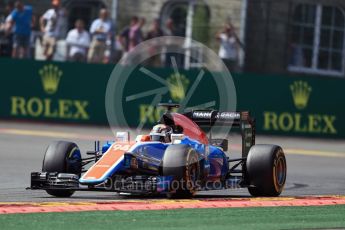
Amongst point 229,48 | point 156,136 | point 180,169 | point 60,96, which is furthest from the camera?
point 60,96

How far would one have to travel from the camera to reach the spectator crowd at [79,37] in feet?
88.1

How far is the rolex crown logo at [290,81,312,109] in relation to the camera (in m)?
26.3

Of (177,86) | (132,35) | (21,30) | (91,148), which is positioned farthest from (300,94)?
(21,30)

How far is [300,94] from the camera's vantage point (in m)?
26.4

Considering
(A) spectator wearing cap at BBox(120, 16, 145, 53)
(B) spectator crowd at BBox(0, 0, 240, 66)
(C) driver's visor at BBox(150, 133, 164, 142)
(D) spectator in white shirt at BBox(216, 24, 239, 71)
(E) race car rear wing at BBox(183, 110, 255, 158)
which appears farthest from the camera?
(A) spectator wearing cap at BBox(120, 16, 145, 53)

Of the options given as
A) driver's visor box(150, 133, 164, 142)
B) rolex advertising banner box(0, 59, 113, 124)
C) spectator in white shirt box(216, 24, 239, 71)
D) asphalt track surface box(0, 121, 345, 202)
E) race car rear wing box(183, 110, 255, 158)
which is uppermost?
spectator in white shirt box(216, 24, 239, 71)

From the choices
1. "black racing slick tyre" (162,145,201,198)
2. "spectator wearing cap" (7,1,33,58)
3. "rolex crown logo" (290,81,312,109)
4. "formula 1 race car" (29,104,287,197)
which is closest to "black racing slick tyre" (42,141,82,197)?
"formula 1 race car" (29,104,287,197)

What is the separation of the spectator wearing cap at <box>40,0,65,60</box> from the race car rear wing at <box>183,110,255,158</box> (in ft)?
42.7

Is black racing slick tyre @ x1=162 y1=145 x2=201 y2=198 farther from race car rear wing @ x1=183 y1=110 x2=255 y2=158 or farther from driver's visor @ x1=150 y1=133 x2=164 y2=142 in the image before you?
race car rear wing @ x1=183 y1=110 x2=255 y2=158

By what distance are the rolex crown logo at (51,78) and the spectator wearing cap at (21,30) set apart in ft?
2.46

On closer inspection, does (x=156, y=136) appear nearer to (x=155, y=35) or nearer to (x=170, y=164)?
(x=170, y=164)

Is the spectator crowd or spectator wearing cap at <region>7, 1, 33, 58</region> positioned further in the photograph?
spectator wearing cap at <region>7, 1, 33, 58</region>

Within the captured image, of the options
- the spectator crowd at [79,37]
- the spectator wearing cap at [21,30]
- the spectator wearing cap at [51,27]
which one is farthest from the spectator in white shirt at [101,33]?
the spectator wearing cap at [21,30]

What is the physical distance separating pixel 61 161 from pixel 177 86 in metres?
13.1
